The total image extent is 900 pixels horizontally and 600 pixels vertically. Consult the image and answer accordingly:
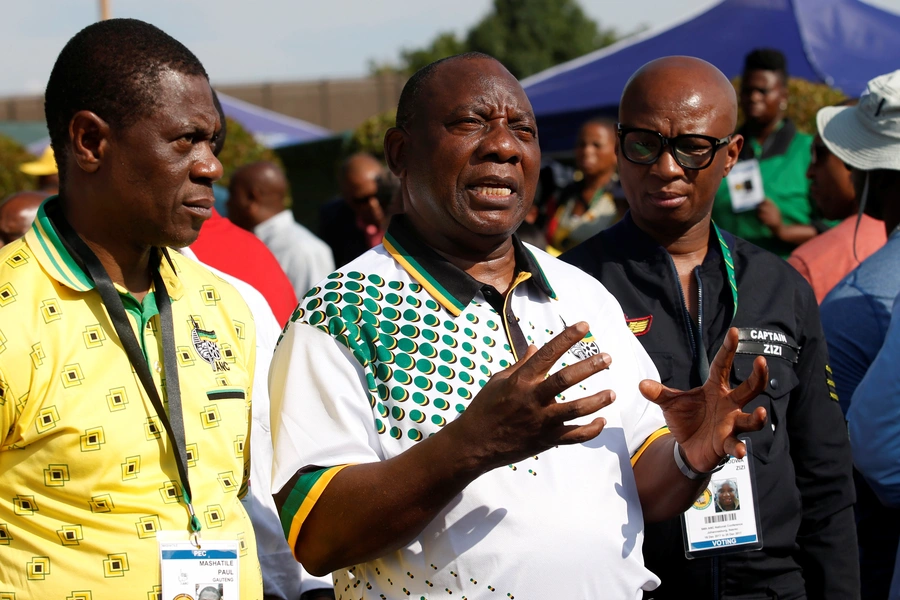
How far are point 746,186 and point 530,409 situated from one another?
461 centimetres

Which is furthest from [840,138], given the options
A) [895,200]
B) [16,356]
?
[16,356]

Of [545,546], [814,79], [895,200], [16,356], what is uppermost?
[814,79]

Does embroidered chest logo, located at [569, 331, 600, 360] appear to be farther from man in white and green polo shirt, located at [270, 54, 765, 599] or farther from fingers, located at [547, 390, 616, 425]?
fingers, located at [547, 390, 616, 425]

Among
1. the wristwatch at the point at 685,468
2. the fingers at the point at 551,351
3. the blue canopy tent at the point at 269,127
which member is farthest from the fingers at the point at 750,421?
the blue canopy tent at the point at 269,127

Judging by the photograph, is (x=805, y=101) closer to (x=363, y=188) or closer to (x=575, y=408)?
(x=363, y=188)

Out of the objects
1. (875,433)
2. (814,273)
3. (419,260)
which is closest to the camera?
(419,260)

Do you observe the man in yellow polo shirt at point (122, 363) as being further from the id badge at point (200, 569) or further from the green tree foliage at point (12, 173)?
the green tree foliage at point (12, 173)

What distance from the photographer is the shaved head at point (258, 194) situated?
28.5 feet

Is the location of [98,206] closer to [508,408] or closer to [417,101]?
[417,101]

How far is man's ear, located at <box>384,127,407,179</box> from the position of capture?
2.57m

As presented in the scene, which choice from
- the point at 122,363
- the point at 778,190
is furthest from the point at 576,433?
the point at 778,190

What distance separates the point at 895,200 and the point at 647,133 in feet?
3.47

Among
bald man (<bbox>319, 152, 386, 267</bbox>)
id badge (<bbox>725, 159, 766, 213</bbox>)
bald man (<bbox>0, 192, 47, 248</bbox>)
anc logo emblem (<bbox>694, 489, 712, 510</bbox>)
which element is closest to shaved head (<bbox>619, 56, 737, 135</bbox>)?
anc logo emblem (<bbox>694, 489, 712, 510</bbox>)

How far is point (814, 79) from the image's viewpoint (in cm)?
1026
